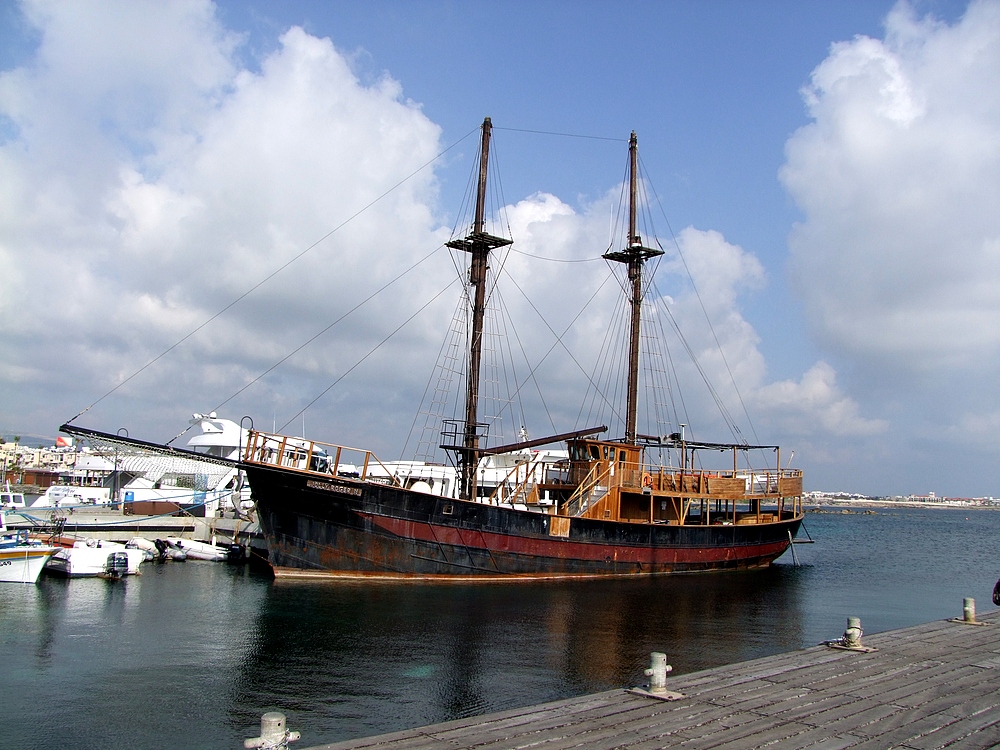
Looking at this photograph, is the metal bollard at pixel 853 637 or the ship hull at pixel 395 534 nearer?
the metal bollard at pixel 853 637

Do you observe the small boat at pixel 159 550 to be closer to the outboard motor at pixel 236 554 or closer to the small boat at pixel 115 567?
the outboard motor at pixel 236 554

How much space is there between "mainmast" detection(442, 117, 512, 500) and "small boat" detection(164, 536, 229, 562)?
44.3 ft

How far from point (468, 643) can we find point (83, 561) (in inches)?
773

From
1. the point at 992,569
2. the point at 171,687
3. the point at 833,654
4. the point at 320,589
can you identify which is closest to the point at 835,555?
the point at 992,569

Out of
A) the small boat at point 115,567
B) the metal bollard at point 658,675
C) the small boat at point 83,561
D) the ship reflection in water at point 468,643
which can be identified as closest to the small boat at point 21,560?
the small boat at point 83,561

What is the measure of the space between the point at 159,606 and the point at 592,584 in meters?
18.8

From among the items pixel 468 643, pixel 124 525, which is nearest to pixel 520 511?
pixel 468 643

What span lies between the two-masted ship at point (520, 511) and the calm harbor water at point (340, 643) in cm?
152

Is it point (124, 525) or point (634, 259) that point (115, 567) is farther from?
point (634, 259)

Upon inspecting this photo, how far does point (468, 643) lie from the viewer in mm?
21156

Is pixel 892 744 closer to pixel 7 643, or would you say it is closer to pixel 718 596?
pixel 7 643

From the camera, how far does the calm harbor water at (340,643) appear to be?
14609mm

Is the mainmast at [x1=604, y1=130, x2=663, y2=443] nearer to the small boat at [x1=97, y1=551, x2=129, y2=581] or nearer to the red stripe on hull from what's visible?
the red stripe on hull

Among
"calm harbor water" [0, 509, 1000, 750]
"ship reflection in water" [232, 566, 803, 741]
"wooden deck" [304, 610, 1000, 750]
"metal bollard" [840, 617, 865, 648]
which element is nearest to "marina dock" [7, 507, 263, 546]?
"calm harbor water" [0, 509, 1000, 750]
